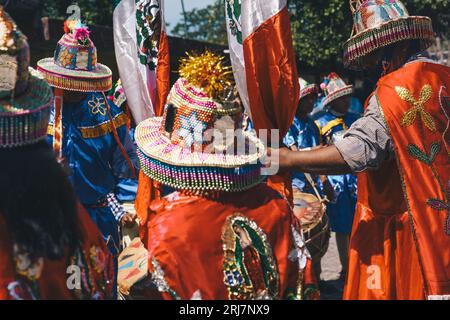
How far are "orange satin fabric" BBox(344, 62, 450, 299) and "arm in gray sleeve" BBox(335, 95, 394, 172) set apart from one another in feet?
0.13

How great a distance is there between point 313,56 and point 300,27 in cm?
82

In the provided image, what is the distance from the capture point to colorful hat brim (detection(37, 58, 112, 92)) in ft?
13.2

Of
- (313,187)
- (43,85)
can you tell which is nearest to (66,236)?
(43,85)

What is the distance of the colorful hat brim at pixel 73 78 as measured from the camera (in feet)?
13.2

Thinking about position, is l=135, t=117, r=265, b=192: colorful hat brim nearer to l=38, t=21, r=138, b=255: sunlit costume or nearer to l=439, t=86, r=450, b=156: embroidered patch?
l=439, t=86, r=450, b=156: embroidered patch

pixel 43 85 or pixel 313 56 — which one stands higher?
pixel 313 56

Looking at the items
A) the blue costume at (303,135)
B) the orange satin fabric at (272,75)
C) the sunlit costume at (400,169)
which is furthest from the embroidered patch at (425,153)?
the blue costume at (303,135)

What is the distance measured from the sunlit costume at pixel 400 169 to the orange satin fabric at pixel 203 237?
499 millimetres

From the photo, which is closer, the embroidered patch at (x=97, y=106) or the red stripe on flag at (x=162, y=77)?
the red stripe on flag at (x=162, y=77)

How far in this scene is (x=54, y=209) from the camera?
7.43ft

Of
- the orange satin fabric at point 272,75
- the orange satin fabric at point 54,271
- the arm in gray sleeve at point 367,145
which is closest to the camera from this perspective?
the orange satin fabric at point 54,271

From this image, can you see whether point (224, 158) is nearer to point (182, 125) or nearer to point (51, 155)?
point (182, 125)

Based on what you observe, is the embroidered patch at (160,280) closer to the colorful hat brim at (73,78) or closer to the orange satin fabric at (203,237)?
the orange satin fabric at (203,237)

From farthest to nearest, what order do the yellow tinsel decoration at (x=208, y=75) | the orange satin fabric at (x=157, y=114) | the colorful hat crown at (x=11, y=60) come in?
the orange satin fabric at (x=157, y=114)
the yellow tinsel decoration at (x=208, y=75)
the colorful hat crown at (x=11, y=60)
